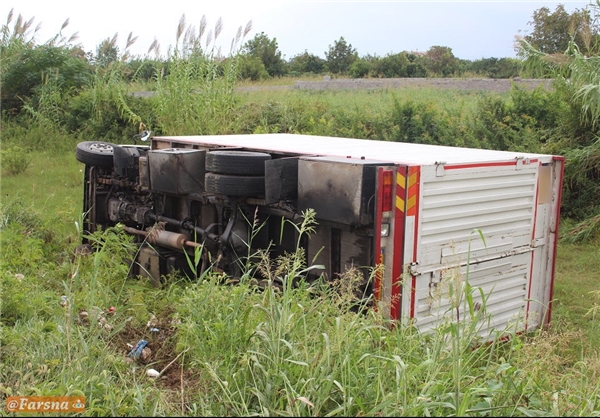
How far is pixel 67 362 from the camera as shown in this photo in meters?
3.50

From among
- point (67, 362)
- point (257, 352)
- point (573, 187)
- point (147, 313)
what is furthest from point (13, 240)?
point (573, 187)

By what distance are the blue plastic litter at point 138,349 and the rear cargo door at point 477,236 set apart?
188 cm

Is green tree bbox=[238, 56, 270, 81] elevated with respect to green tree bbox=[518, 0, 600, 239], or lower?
elevated

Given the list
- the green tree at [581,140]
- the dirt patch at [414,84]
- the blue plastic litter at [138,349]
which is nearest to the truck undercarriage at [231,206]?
the blue plastic litter at [138,349]

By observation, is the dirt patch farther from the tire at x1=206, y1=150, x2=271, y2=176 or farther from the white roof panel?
the tire at x1=206, y1=150, x2=271, y2=176

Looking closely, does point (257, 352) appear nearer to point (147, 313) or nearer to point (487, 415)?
point (487, 415)

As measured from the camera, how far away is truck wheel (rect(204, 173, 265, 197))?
217 inches

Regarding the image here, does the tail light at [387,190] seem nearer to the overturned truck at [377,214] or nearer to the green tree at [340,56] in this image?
the overturned truck at [377,214]

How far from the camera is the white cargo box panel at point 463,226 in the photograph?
4797 millimetres

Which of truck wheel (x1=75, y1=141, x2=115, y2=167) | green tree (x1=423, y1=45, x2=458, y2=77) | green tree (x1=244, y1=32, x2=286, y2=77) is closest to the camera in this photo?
truck wheel (x1=75, y1=141, x2=115, y2=167)

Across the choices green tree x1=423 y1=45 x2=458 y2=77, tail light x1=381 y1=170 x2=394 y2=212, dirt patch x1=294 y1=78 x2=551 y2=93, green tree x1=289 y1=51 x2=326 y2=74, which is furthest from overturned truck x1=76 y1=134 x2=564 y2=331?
green tree x1=289 y1=51 x2=326 y2=74

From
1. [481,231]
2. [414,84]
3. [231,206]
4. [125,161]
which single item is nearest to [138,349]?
[231,206]

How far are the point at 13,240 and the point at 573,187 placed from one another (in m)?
7.57
